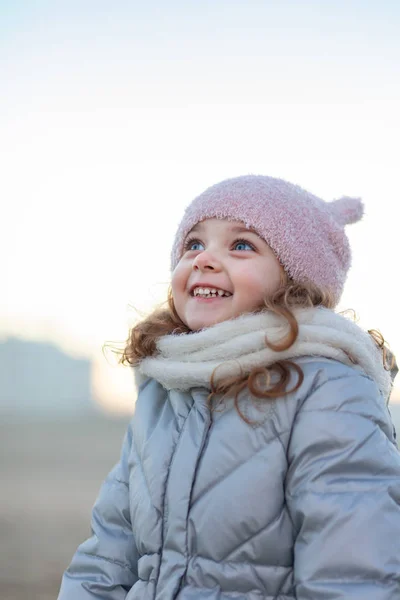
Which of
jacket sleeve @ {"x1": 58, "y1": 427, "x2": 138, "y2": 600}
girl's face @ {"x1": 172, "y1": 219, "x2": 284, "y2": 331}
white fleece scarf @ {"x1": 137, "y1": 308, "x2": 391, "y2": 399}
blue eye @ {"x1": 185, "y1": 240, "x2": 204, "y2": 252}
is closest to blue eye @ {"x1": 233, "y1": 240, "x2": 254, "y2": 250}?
girl's face @ {"x1": 172, "y1": 219, "x2": 284, "y2": 331}

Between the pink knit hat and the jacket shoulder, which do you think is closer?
the jacket shoulder

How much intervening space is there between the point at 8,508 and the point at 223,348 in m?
4.56

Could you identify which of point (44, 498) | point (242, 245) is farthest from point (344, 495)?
point (44, 498)

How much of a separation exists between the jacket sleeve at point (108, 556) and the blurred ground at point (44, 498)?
177 cm

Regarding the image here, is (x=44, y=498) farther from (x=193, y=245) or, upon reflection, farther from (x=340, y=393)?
(x=340, y=393)

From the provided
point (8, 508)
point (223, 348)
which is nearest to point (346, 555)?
point (223, 348)

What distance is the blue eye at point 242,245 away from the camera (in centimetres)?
180

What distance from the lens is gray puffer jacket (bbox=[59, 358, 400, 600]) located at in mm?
1311

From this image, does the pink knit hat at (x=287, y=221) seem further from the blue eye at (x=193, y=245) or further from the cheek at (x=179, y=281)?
the cheek at (x=179, y=281)

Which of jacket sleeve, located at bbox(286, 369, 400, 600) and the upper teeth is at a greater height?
the upper teeth

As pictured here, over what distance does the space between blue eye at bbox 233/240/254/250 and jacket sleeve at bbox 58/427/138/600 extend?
0.68 m

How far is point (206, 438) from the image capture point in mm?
1563

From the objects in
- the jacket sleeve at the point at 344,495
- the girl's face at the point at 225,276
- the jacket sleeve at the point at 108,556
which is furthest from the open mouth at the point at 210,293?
the jacket sleeve at the point at 108,556

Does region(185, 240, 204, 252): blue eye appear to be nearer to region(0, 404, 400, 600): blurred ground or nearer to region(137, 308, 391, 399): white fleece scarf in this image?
region(137, 308, 391, 399): white fleece scarf
